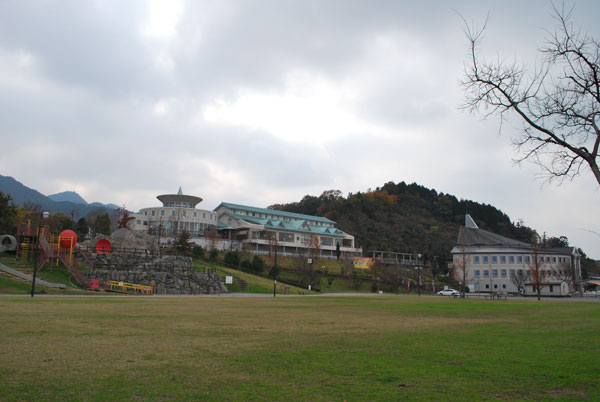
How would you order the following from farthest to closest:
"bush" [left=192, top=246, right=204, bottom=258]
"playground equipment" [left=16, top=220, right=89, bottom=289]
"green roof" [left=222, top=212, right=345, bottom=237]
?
"green roof" [left=222, top=212, right=345, bottom=237] < "bush" [left=192, top=246, right=204, bottom=258] < "playground equipment" [left=16, top=220, right=89, bottom=289]

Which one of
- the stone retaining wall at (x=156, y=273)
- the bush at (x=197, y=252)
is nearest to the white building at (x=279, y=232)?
the bush at (x=197, y=252)

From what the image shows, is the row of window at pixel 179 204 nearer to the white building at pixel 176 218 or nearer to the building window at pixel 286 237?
the white building at pixel 176 218

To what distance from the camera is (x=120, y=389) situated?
6.27 metres

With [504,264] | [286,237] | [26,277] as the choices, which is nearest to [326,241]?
[286,237]

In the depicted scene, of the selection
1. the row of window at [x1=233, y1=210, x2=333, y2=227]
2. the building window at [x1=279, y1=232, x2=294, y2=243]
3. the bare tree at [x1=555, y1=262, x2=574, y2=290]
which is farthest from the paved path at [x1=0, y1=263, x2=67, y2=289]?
the bare tree at [x1=555, y1=262, x2=574, y2=290]

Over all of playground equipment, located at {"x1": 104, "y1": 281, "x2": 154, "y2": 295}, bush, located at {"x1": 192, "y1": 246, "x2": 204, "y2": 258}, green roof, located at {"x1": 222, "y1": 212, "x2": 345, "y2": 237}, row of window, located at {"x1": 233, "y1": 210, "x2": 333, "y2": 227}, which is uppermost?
row of window, located at {"x1": 233, "y1": 210, "x2": 333, "y2": 227}

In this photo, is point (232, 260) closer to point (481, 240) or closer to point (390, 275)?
point (390, 275)

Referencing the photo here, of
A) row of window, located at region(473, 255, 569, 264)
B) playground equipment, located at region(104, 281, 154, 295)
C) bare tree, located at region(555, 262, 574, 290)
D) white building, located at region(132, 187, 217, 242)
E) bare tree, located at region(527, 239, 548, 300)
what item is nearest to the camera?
playground equipment, located at region(104, 281, 154, 295)

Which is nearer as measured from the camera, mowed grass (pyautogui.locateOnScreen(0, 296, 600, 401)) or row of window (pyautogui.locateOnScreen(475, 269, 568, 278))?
mowed grass (pyautogui.locateOnScreen(0, 296, 600, 401))

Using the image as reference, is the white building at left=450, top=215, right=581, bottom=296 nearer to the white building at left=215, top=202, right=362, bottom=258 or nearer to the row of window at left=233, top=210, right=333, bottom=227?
the white building at left=215, top=202, right=362, bottom=258

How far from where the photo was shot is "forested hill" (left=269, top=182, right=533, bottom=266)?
127000 millimetres

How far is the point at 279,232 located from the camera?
327 ft

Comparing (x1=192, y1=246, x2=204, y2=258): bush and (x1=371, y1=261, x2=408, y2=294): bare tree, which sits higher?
(x1=192, y1=246, x2=204, y2=258): bush

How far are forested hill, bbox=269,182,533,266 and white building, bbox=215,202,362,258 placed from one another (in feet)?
43.7
